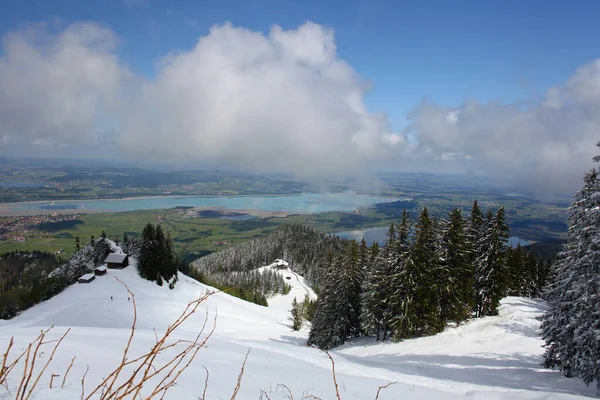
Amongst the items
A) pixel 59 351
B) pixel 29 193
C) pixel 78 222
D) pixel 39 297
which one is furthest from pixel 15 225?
pixel 59 351

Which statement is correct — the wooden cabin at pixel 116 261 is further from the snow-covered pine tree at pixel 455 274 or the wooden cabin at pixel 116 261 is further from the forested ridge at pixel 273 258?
the snow-covered pine tree at pixel 455 274

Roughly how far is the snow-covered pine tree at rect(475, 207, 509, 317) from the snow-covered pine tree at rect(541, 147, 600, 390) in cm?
988

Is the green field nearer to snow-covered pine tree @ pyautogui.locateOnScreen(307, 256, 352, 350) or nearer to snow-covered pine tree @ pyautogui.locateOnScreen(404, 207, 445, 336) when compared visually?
snow-covered pine tree @ pyautogui.locateOnScreen(307, 256, 352, 350)

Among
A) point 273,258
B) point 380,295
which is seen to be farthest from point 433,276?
point 273,258

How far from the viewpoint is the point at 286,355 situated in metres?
11.3

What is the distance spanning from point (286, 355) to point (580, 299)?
11.0 meters

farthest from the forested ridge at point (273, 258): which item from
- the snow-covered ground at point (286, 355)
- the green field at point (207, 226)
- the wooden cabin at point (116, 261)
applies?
the wooden cabin at point (116, 261)

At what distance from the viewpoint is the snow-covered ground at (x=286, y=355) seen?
6.24 metres

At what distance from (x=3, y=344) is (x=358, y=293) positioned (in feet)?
83.1

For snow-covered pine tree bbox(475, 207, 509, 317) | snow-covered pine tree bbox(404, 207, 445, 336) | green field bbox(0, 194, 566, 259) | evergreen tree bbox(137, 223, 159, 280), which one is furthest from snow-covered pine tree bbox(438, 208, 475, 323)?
green field bbox(0, 194, 566, 259)

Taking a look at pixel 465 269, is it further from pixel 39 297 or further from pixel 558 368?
pixel 39 297

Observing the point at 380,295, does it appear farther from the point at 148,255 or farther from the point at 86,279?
the point at 86,279

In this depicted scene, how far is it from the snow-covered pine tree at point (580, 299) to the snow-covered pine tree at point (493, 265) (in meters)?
9.88

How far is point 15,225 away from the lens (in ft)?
366
